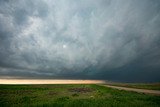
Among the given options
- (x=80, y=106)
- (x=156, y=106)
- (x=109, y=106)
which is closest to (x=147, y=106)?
(x=156, y=106)

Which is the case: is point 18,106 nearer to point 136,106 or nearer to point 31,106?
point 31,106

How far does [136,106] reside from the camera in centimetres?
2023

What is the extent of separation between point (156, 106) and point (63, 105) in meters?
10.8

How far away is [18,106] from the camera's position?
20641 mm

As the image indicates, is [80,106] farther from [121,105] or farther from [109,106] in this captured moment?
[121,105]

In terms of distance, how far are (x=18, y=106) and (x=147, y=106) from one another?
599 inches

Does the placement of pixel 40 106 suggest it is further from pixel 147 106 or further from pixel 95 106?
pixel 147 106

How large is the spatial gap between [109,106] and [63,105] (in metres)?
5.47

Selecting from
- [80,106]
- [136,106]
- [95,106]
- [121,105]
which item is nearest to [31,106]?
[80,106]

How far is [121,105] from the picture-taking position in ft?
67.0

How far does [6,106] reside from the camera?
2061 cm

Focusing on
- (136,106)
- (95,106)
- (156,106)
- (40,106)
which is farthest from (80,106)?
(156,106)

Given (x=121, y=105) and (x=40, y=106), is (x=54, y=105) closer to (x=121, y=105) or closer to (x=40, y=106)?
(x=40, y=106)

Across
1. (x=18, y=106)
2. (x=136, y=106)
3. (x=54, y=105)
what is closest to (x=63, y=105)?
(x=54, y=105)
